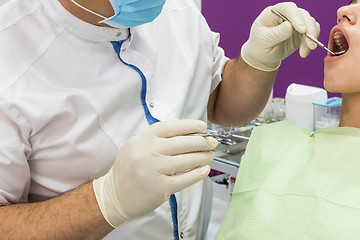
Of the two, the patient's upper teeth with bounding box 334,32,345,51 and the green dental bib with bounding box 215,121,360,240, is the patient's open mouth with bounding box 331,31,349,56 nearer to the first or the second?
the patient's upper teeth with bounding box 334,32,345,51

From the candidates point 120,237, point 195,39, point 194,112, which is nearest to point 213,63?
point 195,39

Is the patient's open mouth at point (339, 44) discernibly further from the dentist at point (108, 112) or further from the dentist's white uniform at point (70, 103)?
the dentist's white uniform at point (70, 103)

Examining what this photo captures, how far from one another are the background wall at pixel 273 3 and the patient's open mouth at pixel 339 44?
3.29ft

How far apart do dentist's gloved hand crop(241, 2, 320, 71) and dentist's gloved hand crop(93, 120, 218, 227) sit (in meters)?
0.50

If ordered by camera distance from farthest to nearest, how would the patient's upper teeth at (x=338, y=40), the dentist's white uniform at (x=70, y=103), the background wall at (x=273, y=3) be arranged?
the background wall at (x=273, y=3) → the patient's upper teeth at (x=338, y=40) → the dentist's white uniform at (x=70, y=103)

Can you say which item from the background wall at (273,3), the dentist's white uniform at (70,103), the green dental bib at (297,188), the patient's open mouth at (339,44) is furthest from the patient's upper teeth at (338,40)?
the background wall at (273,3)

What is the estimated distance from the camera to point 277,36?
134 centimetres

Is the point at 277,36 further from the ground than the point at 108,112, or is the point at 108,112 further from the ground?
the point at 277,36

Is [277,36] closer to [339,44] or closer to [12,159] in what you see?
[339,44]

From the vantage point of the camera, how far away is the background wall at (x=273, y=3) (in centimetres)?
224

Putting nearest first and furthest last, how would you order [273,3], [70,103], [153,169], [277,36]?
[153,169] → [70,103] → [277,36] → [273,3]

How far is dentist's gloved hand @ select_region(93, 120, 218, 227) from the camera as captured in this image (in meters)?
1.03

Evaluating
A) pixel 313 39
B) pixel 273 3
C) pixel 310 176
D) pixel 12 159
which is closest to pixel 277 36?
pixel 313 39

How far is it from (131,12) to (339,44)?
0.69m
